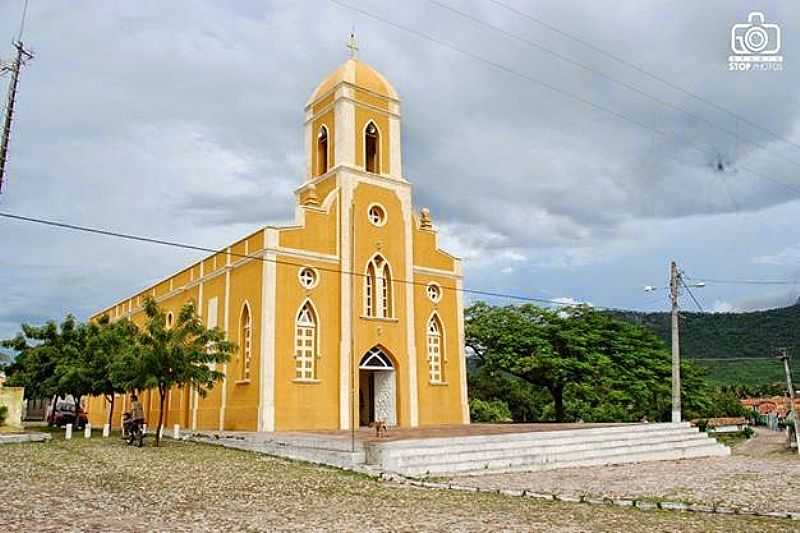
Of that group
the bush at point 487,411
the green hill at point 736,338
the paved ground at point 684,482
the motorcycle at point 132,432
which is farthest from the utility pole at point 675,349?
the green hill at point 736,338

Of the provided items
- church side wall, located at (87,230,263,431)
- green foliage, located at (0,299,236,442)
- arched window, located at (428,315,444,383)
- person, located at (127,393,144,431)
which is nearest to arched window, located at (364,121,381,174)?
church side wall, located at (87,230,263,431)

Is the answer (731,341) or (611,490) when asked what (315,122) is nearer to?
(611,490)

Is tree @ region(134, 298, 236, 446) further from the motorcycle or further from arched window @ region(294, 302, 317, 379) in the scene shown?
arched window @ region(294, 302, 317, 379)

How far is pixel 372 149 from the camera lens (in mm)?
27625

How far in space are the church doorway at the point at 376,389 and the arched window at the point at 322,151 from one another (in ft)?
24.6

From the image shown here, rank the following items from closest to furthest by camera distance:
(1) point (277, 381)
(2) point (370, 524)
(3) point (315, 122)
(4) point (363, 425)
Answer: (2) point (370, 524) → (1) point (277, 381) → (4) point (363, 425) → (3) point (315, 122)

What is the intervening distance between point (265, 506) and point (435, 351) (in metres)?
17.2

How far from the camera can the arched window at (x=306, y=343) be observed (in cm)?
2283

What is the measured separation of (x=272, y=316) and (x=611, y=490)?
13.1m

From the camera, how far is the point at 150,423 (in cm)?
3072

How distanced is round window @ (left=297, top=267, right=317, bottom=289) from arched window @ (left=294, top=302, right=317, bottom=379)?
0.63 meters

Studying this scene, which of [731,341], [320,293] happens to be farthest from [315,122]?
[731,341]

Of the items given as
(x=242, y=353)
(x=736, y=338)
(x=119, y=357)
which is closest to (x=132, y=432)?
(x=119, y=357)

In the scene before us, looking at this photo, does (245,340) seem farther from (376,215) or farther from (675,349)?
(675,349)
